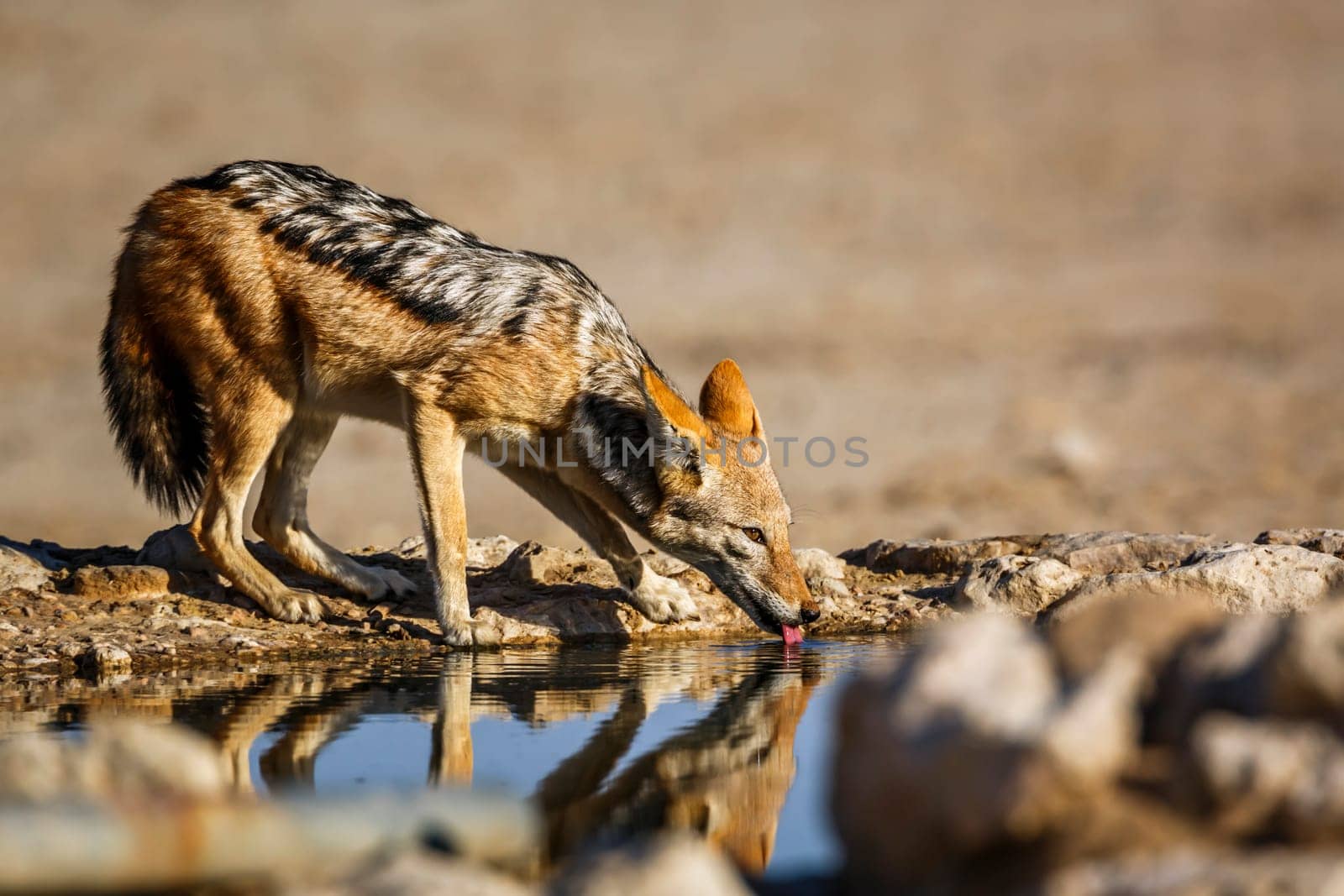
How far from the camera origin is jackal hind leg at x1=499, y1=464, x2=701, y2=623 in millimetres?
8320

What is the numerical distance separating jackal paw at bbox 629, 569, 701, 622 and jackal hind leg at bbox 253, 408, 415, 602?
1.33 meters

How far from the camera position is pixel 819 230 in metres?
27.1

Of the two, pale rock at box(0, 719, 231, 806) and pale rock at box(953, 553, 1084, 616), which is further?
pale rock at box(953, 553, 1084, 616)

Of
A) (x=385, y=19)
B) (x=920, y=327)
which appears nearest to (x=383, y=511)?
(x=920, y=327)

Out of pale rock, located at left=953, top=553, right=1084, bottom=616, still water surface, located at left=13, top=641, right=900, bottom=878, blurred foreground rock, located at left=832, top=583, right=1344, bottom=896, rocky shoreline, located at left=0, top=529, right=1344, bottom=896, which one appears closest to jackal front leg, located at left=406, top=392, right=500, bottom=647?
still water surface, located at left=13, top=641, right=900, bottom=878

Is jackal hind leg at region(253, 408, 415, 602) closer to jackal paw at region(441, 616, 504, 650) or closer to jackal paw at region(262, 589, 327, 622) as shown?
jackal paw at region(262, 589, 327, 622)

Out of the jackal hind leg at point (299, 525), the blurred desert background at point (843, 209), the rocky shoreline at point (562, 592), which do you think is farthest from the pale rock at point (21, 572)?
the blurred desert background at point (843, 209)

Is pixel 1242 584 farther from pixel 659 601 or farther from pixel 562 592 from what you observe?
pixel 562 592

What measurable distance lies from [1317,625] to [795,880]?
1.42 meters

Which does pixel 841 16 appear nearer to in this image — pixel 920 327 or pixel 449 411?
pixel 920 327

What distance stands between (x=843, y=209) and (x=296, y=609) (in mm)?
21012

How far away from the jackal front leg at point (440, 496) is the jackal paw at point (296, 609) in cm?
66

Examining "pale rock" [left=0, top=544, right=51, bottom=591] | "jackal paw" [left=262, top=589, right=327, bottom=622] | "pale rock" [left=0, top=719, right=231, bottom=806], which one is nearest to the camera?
"pale rock" [left=0, top=719, right=231, bottom=806]

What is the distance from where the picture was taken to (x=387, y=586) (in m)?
8.48
